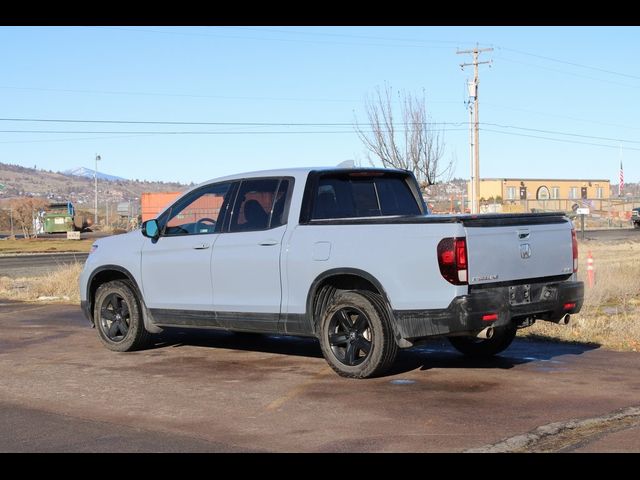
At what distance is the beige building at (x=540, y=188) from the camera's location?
90125mm

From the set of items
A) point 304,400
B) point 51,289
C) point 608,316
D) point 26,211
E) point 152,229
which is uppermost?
point 26,211

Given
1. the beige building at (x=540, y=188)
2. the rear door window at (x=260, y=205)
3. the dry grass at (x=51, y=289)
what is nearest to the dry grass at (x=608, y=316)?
the rear door window at (x=260, y=205)

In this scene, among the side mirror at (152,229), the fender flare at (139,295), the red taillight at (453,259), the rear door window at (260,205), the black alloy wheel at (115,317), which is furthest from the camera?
the black alloy wheel at (115,317)

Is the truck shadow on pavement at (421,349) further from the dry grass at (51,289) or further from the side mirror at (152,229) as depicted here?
the dry grass at (51,289)

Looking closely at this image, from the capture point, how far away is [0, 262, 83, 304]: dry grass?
1738 centimetres

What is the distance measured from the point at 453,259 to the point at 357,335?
130cm

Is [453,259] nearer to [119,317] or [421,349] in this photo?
[421,349]

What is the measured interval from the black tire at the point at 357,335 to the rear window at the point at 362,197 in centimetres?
104

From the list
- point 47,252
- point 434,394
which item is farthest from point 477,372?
point 47,252

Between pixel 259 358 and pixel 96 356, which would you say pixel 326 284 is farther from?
pixel 96 356

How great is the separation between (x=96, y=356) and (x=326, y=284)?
3.13 meters

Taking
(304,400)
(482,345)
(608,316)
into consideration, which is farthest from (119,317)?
(608,316)

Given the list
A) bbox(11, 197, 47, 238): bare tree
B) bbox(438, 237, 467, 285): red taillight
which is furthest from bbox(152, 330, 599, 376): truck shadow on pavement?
bbox(11, 197, 47, 238): bare tree

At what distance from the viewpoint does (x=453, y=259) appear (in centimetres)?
762
